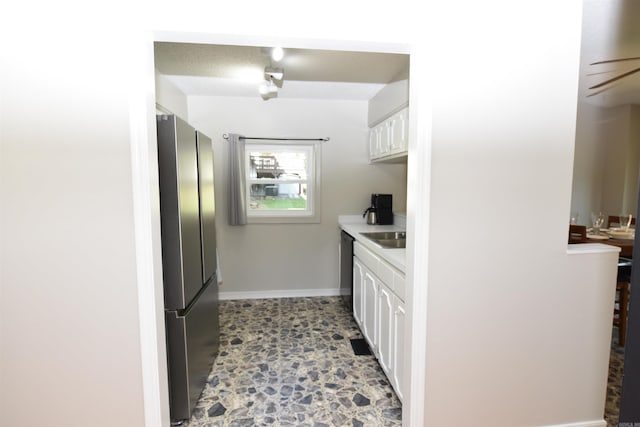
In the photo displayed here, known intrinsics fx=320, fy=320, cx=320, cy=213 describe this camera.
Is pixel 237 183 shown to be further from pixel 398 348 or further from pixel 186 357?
pixel 398 348

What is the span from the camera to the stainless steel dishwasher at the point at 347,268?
10.7 feet

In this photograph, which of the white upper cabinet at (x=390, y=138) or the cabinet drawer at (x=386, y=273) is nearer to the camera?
the cabinet drawer at (x=386, y=273)

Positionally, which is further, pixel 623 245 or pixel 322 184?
pixel 322 184

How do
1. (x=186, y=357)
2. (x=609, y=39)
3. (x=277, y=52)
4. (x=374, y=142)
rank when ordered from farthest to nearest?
(x=374, y=142) → (x=609, y=39) → (x=277, y=52) → (x=186, y=357)

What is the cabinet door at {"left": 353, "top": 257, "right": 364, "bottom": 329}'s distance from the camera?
2.88 meters

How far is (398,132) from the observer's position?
284cm

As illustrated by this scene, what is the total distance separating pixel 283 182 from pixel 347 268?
1.34 m

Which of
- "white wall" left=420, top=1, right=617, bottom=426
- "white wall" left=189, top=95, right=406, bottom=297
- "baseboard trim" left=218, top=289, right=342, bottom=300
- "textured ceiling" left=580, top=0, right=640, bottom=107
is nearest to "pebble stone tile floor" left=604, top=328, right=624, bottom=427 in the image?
"white wall" left=420, top=1, right=617, bottom=426

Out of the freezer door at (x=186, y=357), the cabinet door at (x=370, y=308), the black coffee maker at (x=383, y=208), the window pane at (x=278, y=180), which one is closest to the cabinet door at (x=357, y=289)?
the cabinet door at (x=370, y=308)

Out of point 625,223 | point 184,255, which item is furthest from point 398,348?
point 625,223

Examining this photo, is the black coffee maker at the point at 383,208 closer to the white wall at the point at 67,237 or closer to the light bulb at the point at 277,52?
the light bulb at the point at 277,52

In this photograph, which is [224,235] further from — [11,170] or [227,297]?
[11,170]

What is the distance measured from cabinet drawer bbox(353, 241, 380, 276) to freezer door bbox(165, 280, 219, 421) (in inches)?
48.4

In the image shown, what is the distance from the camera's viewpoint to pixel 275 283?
3.98m
